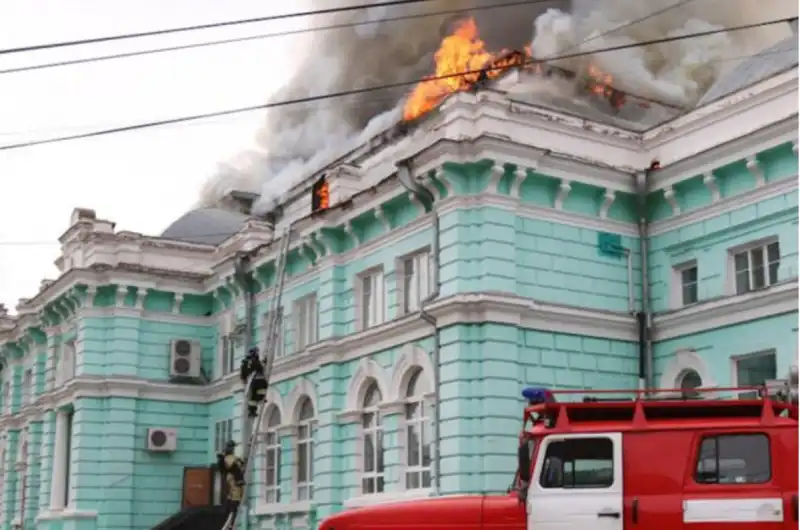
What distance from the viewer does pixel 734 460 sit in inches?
425

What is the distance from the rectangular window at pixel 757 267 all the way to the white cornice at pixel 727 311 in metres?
0.27

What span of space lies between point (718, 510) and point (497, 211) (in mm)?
10647

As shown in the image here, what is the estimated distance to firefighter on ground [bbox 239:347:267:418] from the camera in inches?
924

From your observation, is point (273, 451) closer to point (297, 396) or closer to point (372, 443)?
point (297, 396)

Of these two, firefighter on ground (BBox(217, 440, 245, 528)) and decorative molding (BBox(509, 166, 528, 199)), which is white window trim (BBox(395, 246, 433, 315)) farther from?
firefighter on ground (BBox(217, 440, 245, 528))

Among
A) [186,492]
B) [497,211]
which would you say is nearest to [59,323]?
[186,492]

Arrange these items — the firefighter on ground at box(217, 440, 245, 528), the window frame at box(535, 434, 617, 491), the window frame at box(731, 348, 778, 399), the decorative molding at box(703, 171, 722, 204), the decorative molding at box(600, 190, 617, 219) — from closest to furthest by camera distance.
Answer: the window frame at box(535, 434, 617, 491)
the window frame at box(731, 348, 778, 399)
the decorative molding at box(703, 171, 722, 204)
the decorative molding at box(600, 190, 617, 219)
the firefighter on ground at box(217, 440, 245, 528)

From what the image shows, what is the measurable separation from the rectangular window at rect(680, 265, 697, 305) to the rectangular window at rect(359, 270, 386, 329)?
5.78 metres

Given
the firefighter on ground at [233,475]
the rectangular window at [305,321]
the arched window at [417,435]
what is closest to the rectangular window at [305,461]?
the firefighter on ground at [233,475]

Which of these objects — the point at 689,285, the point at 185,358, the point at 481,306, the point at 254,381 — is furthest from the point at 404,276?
the point at 185,358

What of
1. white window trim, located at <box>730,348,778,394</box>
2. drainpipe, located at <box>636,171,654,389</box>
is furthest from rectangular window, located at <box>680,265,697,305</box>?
white window trim, located at <box>730,348,778,394</box>

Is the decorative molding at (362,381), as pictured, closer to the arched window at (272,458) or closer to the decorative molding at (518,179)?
the arched window at (272,458)

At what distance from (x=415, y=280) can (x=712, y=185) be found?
19.0 ft

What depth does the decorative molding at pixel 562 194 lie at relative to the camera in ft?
70.1
